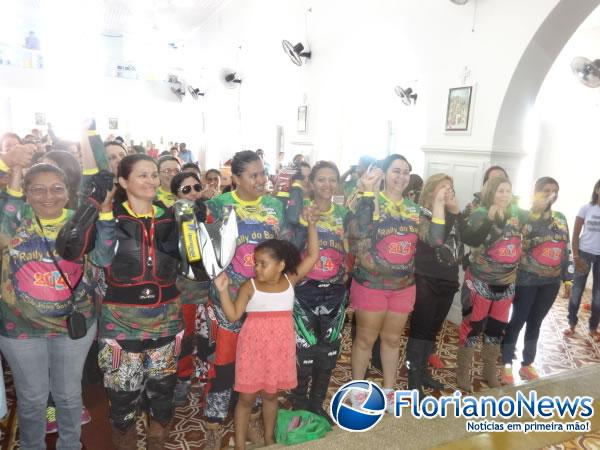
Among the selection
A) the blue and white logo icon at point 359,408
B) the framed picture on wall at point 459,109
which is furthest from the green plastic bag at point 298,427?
the framed picture on wall at point 459,109

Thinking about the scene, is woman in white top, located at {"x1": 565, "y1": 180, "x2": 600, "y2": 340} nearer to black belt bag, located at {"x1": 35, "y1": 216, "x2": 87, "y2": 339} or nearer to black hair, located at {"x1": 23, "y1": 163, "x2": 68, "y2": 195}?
black belt bag, located at {"x1": 35, "y1": 216, "x2": 87, "y2": 339}

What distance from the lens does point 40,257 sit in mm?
1934

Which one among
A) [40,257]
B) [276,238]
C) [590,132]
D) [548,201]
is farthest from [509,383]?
[590,132]

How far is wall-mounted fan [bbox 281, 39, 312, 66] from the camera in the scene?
7.97 metres

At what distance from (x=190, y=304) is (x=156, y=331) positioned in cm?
67

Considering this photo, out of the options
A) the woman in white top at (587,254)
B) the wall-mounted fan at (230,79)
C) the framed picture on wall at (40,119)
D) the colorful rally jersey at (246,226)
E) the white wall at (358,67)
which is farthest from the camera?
the framed picture on wall at (40,119)

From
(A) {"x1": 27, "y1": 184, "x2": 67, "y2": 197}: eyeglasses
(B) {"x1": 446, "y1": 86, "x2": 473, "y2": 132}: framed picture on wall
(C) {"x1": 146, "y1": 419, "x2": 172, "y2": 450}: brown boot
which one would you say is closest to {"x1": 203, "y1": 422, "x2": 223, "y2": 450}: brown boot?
(C) {"x1": 146, "y1": 419, "x2": 172, "y2": 450}: brown boot

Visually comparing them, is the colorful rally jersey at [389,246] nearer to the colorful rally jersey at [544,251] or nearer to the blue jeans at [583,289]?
the colorful rally jersey at [544,251]

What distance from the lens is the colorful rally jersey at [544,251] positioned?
127 inches

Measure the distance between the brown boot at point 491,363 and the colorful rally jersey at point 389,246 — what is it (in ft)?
3.24

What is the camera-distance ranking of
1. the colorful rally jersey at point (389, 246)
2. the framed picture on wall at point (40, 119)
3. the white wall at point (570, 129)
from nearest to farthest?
the colorful rally jersey at point (389, 246) < the white wall at point (570, 129) < the framed picture on wall at point (40, 119)

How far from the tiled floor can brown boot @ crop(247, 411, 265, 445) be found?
0.44 feet

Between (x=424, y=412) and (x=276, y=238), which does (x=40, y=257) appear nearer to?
(x=276, y=238)

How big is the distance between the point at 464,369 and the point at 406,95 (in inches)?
203
